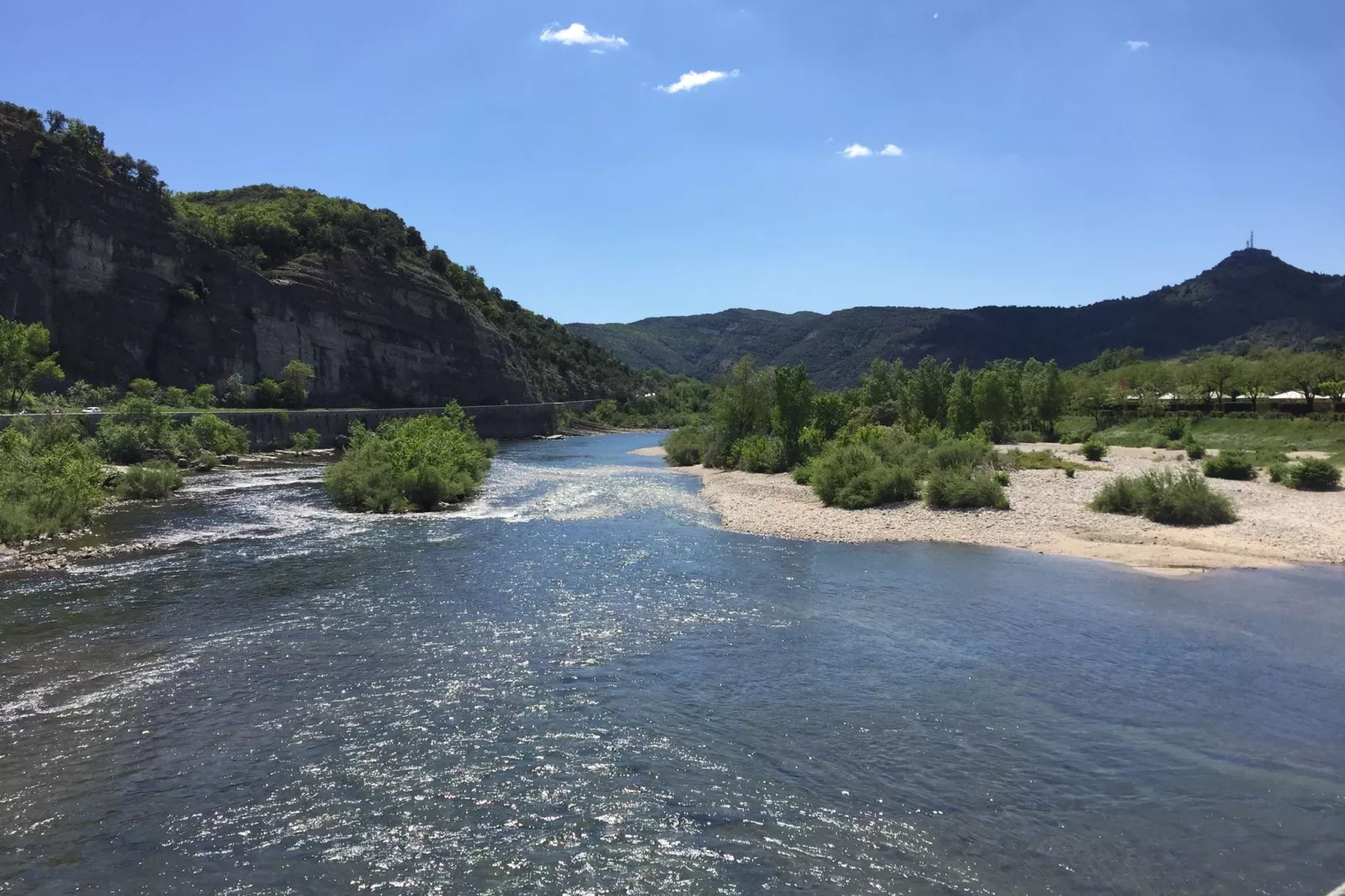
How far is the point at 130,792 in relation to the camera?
9539 millimetres

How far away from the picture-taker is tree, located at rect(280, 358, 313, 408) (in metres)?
77.5

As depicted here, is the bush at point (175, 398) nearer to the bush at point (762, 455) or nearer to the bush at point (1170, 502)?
Answer: the bush at point (762, 455)

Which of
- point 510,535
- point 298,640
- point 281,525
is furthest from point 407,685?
point 281,525

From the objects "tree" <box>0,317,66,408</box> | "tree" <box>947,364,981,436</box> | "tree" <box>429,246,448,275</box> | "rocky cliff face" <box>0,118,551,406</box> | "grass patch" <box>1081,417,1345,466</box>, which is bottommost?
"grass patch" <box>1081,417,1345,466</box>

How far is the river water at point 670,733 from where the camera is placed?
27.0ft

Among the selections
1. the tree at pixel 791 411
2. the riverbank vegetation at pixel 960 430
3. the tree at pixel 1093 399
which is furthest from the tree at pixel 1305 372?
the tree at pixel 791 411

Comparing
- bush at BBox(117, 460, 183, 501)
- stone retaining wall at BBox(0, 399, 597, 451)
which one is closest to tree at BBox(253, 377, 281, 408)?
stone retaining wall at BBox(0, 399, 597, 451)

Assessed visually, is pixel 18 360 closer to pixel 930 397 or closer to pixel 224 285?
pixel 224 285

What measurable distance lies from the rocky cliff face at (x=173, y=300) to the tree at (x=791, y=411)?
55.7 meters

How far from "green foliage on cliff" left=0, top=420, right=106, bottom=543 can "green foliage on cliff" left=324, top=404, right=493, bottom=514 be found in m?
9.15

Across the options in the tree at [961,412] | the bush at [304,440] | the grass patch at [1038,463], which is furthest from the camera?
the bush at [304,440]

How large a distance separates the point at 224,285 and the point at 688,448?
5046 centimetres

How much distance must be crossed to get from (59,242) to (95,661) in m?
69.2

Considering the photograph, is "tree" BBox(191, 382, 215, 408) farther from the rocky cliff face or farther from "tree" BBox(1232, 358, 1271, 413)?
"tree" BBox(1232, 358, 1271, 413)
